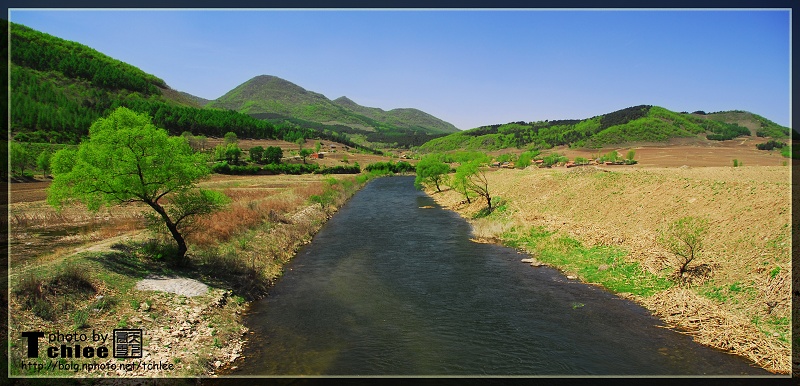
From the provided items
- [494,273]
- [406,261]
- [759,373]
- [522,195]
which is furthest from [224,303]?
[522,195]

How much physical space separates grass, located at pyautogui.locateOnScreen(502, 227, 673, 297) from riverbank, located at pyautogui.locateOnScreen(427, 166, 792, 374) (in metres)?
0.07

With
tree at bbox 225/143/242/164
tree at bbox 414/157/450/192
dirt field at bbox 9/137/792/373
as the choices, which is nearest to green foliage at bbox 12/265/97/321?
dirt field at bbox 9/137/792/373

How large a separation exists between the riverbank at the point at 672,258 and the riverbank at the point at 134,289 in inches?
870

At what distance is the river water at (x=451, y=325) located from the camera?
16.7m

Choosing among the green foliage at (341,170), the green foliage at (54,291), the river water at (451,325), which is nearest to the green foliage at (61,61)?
the green foliage at (341,170)

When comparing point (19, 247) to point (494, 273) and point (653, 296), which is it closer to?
point (494, 273)

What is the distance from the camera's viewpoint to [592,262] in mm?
30688

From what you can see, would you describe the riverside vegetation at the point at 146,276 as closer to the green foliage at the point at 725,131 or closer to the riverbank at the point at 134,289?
the riverbank at the point at 134,289

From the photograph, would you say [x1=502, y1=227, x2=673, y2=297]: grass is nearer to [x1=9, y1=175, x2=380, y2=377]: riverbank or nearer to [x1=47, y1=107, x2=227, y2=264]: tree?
[x1=9, y1=175, x2=380, y2=377]: riverbank

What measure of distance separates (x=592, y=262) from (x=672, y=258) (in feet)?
17.6

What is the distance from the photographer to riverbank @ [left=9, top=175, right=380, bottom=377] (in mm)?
15492

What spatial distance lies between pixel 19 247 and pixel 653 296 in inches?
1551

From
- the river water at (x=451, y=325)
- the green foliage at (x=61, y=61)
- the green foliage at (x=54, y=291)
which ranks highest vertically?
the green foliage at (x=61, y=61)

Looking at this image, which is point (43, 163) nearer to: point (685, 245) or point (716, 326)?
point (685, 245)
